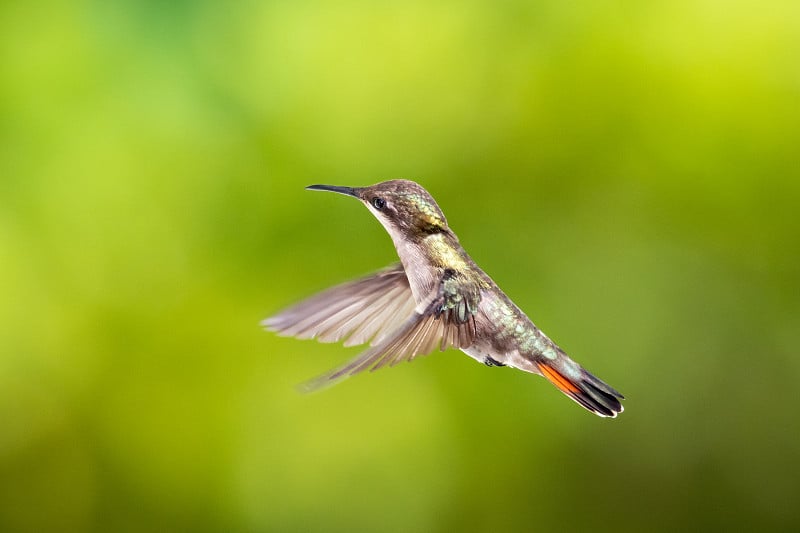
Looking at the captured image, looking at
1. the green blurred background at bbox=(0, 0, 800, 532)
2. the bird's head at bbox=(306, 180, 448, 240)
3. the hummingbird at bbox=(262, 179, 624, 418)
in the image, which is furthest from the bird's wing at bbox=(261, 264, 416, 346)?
the green blurred background at bbox=(0, 0, 800, 532)

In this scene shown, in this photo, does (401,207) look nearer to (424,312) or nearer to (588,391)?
(424,312)

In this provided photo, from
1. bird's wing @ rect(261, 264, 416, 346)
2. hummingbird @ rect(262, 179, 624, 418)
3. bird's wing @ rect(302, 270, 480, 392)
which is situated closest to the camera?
bird's wing @ rect(302, 270, 480, 392)

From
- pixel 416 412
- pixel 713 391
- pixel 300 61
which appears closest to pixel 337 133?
pixel 300 61

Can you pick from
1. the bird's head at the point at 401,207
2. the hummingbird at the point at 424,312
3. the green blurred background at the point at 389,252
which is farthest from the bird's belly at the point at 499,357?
the green blurred background at the point at 389,252

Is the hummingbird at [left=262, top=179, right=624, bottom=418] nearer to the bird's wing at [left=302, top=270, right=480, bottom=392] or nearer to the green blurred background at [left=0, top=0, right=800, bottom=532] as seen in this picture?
the bird's wing at [left=302, top=270, right=480, bottom=392]

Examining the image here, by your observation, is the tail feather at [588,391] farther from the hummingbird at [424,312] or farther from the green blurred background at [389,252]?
the green blurred background at [389,252]

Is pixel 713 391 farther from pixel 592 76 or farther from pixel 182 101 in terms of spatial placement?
pixel 182 101

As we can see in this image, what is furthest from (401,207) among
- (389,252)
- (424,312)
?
(389,252)
